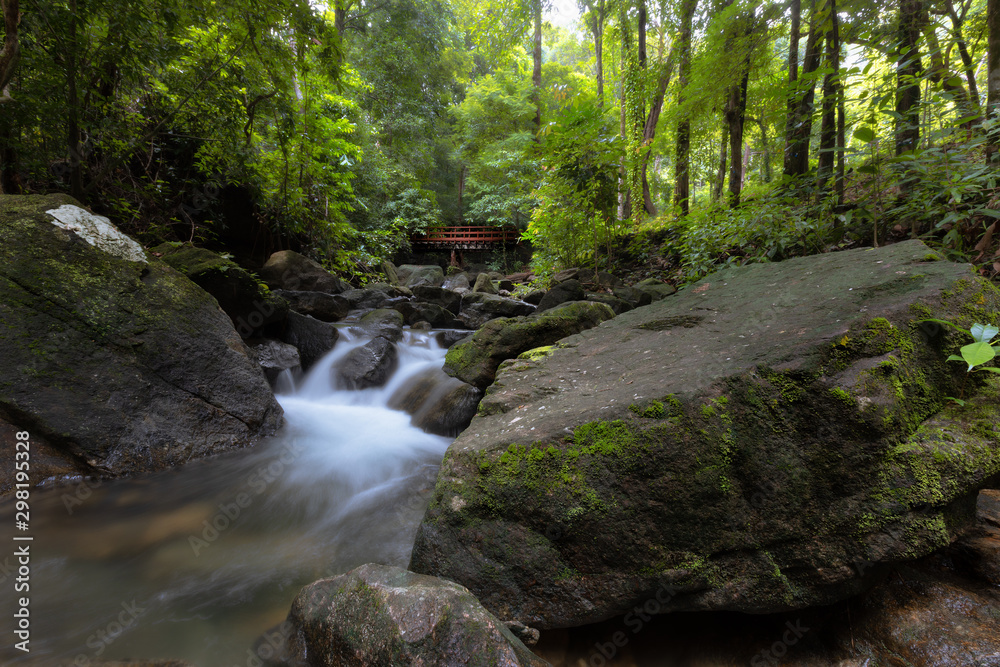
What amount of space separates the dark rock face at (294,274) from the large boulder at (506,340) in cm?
513

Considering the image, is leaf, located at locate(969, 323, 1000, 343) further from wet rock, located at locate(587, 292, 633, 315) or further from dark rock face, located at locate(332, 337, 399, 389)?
dark rock face, located at locate(332, 337, 399, 389)

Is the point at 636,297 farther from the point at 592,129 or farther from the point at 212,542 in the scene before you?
the point at 212,542

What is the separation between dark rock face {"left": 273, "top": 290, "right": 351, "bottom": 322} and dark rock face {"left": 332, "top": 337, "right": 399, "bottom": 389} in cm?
210

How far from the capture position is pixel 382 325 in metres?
7.74

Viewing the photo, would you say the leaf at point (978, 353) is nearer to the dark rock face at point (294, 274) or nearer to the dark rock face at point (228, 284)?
the dark rock face at point (228, 284)

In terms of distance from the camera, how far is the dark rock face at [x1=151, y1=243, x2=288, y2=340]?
207 inches

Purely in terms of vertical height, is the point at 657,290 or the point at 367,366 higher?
the point at 657,290

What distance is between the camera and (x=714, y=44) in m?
6.59

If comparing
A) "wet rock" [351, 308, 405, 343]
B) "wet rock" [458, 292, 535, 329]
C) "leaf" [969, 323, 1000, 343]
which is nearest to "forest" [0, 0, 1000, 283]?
"wet rock" [458, 292, 535, 329]

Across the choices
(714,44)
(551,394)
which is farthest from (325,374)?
(714,44)

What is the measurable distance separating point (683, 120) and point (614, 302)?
479cm

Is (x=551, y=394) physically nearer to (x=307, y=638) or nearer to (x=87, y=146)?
(x=307, y=638)

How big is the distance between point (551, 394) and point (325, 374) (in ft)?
15.0

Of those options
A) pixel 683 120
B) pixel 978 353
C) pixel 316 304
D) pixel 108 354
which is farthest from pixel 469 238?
pixel 978 353
